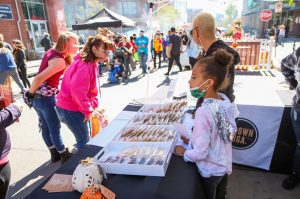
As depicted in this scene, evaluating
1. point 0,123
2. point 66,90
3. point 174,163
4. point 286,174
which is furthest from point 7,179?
point 286,174

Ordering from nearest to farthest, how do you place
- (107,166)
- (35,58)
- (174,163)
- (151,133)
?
1. (107,166)
2. (174,163)
3. (151,133)
4. (35,58)

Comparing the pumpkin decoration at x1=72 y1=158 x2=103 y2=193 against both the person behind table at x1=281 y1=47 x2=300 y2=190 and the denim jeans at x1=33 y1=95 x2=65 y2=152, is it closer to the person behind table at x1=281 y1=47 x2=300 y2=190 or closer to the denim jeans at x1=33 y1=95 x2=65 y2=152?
the denim jeans at x1=33 y1=95 x2=65 y2=152

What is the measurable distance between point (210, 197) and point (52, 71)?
203cm

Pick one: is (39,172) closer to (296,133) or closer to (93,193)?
(93,193)

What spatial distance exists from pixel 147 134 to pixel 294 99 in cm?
160

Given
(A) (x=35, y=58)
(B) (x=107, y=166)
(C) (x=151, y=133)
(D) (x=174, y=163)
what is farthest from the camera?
(A) (x=35, y=58)

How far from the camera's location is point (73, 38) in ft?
9.26

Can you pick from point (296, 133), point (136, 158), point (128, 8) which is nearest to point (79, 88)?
point (136, 158)

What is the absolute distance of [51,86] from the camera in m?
2.95

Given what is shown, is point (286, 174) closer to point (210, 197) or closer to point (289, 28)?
point (210, 197)

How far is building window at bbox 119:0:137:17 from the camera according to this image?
5650 centimetres

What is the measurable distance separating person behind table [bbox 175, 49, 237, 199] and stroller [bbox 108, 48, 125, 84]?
7.46m

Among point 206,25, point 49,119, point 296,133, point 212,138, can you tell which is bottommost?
point 296,133

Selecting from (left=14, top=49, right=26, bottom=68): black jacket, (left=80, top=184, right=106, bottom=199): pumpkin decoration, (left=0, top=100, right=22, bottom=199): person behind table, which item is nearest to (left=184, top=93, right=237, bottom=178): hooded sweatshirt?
(left=80, top=184, right=106, bottom=199): pumpkin decoration
